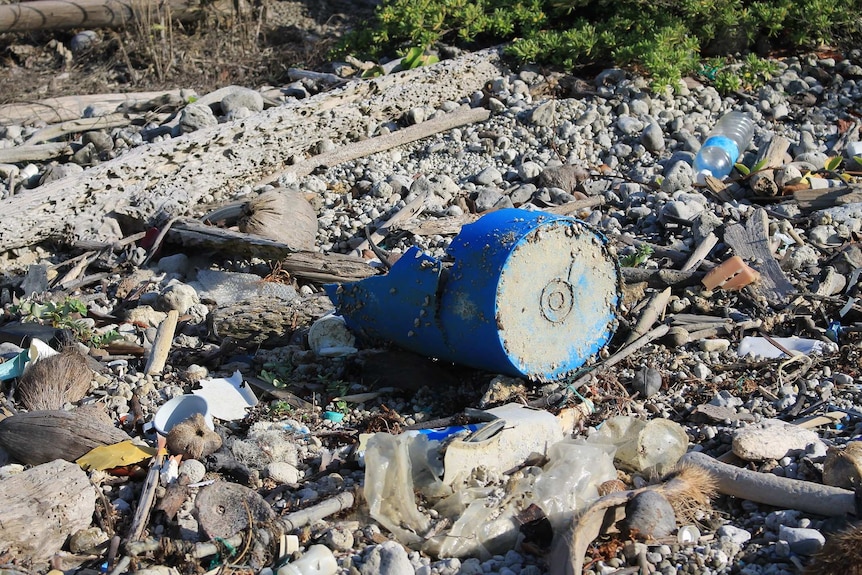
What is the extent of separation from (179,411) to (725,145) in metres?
4.26

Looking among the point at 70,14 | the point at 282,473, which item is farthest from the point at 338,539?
the point at 70,14

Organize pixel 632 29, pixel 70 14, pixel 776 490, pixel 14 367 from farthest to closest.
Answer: pixel 70 14 < pixel 632 29 < pixel 14 367 < pixel 776 490

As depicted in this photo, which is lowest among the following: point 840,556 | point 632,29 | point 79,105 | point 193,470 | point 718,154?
point 79,105

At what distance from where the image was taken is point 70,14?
29.7 ft

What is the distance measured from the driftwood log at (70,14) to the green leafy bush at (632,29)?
109 inches

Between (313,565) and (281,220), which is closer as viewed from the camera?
(313,565)

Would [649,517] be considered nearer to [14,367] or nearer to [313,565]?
[313,565]

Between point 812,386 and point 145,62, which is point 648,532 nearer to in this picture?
point 812,386

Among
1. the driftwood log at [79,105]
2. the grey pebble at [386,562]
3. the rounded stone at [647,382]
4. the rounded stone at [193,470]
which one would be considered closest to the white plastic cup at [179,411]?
the rounded stone at [193,470]

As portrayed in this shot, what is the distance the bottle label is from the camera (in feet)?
20.7

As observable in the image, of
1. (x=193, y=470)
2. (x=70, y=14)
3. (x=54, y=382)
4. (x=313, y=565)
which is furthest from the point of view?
(x=70, y=14)

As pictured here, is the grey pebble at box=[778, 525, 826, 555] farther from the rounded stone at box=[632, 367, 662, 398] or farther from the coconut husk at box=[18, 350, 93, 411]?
the coconut husk at box=[18, 350, 93, 411]

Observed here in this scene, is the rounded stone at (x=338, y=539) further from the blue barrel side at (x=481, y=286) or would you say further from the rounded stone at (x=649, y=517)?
the blue barrel side at (x=481, y=286)

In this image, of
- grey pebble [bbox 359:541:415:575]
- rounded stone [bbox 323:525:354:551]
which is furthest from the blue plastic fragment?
grey pebble [bbox 359:541:415:575]
